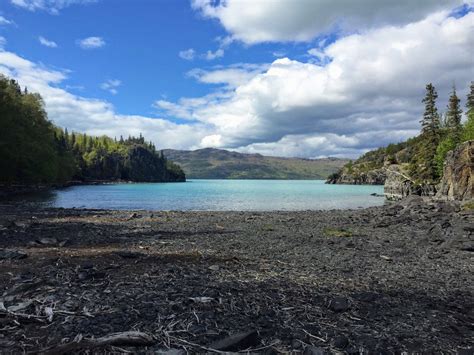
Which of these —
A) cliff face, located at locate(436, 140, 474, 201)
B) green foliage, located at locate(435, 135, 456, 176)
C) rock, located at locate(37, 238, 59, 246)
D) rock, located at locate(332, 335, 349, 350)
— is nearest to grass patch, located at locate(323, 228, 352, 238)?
rock, located at locate(37, 238, 59, 246)

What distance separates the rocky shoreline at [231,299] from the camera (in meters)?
7.05

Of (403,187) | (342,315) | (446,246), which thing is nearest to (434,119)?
(403,187)

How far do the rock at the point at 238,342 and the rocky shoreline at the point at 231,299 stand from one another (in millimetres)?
19

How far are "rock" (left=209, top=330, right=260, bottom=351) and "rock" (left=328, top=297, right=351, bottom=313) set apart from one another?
9.35ft

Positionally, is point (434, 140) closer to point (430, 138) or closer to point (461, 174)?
point (430, 138)

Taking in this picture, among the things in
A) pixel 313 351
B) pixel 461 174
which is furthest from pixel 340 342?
pixel 461 174

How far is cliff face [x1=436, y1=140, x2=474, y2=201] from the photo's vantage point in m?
56.0

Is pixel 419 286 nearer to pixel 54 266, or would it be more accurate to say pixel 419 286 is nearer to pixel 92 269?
pixel 92 269

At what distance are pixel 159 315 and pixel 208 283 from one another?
9.41 feet

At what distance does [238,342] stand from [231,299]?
2.42 meters

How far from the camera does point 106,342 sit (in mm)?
6527

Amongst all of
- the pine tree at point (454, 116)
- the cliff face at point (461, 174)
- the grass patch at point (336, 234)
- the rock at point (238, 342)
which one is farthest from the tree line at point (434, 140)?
the rock at point (238, 342)

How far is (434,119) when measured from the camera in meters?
92.6

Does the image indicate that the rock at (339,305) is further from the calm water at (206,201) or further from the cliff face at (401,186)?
the cliff face at (401,186)
